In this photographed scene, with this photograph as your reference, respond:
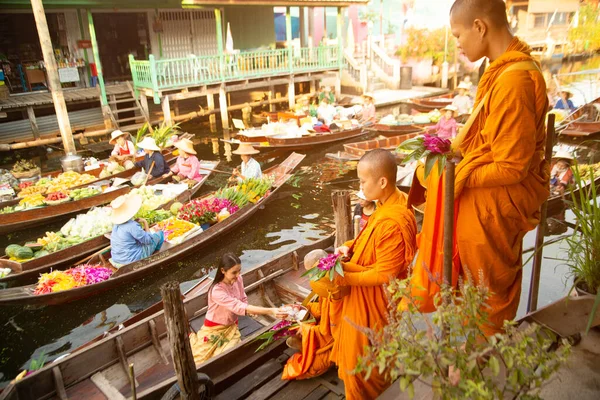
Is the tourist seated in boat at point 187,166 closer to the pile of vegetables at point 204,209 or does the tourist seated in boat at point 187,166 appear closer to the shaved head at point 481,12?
the pile of vegetables at point 204,209

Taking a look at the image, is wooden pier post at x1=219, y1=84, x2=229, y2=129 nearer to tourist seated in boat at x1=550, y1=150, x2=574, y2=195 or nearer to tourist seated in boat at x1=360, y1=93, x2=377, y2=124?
tourist seated in boat at x1=360, y1=93, x2=377, y2=124

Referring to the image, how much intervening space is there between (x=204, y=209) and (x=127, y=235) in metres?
2.00

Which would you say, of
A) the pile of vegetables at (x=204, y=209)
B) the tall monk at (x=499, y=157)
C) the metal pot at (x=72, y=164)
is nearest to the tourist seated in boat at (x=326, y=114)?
the pile of vegetables at (x=204, y=209)

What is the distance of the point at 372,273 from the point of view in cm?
301

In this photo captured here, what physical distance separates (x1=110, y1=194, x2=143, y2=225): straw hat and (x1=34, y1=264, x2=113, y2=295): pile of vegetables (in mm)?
850

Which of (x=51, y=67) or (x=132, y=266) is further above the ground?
(x=51, y=67)

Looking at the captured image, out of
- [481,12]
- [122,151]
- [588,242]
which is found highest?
[481,12]

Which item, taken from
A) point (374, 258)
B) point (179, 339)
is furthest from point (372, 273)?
point (179, 339)

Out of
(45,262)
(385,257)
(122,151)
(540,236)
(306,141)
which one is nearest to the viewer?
(385,257)

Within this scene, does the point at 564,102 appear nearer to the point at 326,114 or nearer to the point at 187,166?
the point at 326,114

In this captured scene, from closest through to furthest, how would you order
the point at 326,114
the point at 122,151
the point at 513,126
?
1. the point at 513,126
2. the point at 122,151
3. the point at 326,114

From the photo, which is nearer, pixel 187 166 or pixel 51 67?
pixel 187 166

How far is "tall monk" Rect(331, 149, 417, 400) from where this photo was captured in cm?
299

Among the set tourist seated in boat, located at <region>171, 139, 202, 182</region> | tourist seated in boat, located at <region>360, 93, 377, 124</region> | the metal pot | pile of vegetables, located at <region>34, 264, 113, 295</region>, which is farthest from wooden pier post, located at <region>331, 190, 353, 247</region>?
tourist seated in boat, located at <region>360, 93, 377, 124</region>
